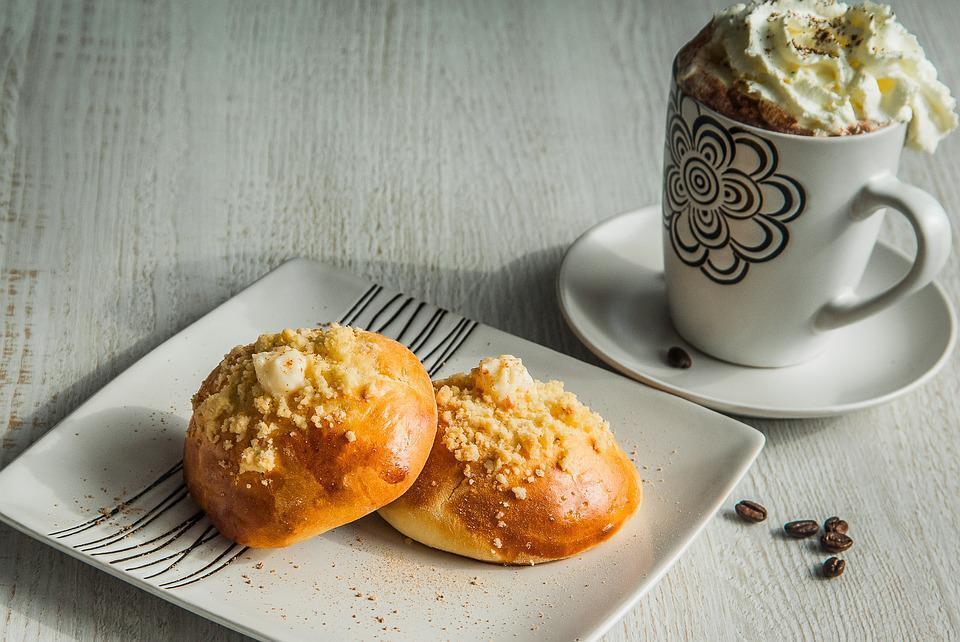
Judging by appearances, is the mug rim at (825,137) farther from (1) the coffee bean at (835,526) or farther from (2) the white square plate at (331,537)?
(1) the coffee bean at (835,526)

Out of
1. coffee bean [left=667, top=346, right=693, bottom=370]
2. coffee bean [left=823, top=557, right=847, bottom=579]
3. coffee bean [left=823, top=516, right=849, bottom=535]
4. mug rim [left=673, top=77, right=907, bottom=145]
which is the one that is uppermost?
mug rim [left=673, top=77, right=907, bottom=145]

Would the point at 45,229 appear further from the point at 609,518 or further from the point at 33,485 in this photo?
the point at 609,518

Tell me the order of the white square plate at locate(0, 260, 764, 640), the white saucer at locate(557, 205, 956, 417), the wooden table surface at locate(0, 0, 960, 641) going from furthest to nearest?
the white saucer at locate(557, 205, 956, 417) < the wooden table surface at locate(0, 0, 960, 641) < the white square plate at locate(0, 260, 764, 640)

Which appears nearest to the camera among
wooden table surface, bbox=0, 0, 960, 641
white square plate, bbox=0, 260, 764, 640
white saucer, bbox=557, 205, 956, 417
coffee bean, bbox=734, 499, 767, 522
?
white square plate, bbox=0, 260, 764, 640

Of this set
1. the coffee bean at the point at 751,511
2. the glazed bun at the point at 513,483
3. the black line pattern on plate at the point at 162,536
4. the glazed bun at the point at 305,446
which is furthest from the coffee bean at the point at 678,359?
the black line pattern on plate at the point at 162,536

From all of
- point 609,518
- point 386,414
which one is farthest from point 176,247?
point 609,518

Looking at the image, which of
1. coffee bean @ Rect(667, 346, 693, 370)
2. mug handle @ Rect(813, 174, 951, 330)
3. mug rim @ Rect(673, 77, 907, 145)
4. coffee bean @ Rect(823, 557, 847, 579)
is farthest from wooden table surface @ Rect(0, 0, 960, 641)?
mug rim @ Rect(673, 77, 907, 145)

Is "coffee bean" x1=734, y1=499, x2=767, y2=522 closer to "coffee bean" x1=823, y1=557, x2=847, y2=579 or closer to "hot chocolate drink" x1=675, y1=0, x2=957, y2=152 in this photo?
"coffee bean" x1=823, y1=557, x2=847, y2=579
